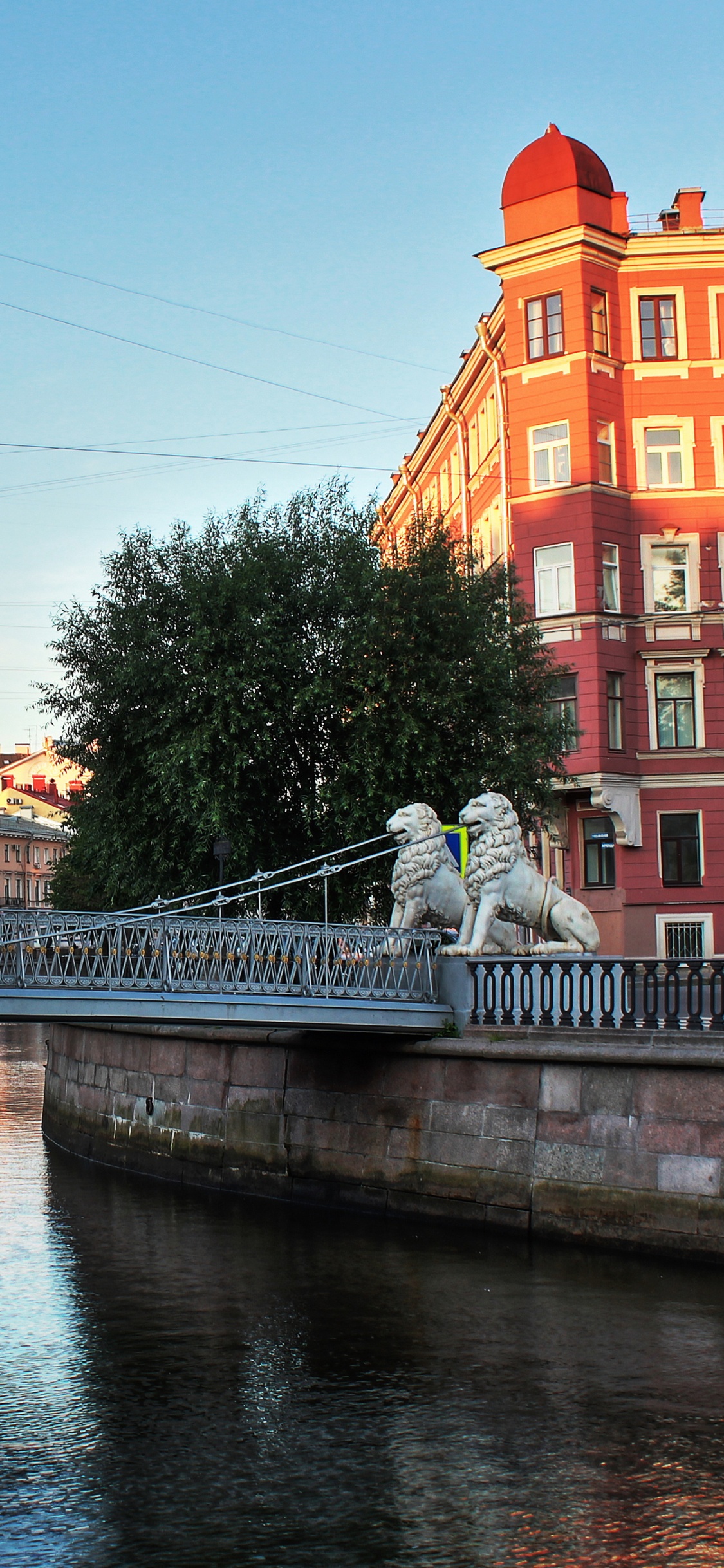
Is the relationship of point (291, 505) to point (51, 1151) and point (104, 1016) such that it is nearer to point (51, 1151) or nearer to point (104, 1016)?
point (51, 1151)

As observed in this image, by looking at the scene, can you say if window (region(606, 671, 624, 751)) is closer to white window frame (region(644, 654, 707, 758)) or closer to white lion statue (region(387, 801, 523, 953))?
white window frame (region(644, 654, 707, 758))

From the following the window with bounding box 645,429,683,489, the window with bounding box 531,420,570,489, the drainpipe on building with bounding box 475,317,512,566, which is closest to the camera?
the window with bounding box 531,420,570,489

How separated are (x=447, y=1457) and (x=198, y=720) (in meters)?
14.8

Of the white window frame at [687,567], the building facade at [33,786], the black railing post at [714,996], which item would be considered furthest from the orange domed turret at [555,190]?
the building facade at [33,786]

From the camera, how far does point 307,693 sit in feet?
72.6

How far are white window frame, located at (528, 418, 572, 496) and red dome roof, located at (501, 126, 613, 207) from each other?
459 cm

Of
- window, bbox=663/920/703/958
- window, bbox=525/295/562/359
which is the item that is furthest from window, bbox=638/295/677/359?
window, bbox=663/920/703/958

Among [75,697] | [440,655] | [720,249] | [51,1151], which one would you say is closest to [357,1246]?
[51,1151]

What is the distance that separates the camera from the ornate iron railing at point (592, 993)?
45.3 feet

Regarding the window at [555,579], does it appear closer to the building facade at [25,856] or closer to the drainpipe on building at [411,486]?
the drainpipe on building at [411,486]

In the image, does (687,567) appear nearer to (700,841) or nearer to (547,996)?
(700,841)

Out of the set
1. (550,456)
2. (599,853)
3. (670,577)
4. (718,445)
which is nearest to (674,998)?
(599,853)

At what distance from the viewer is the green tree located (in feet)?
73.6

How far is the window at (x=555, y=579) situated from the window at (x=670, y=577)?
1922mm
